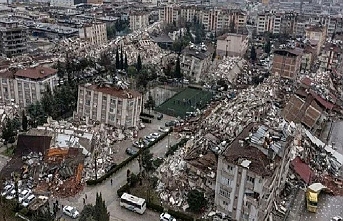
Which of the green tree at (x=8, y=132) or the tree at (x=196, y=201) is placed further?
the green tree at (x=8, y=132)

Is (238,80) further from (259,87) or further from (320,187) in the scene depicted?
(320,187)

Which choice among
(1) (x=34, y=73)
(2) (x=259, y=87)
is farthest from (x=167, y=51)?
(1) (x=34, y=73)

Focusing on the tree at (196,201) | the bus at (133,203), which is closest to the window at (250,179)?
the tree at (196,201)

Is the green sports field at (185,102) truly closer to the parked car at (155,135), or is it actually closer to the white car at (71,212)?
the parked car at (155,135)

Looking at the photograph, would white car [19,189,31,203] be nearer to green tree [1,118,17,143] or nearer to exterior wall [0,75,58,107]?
green tree [1,118,17,143]

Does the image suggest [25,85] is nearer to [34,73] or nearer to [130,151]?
[34,73]
